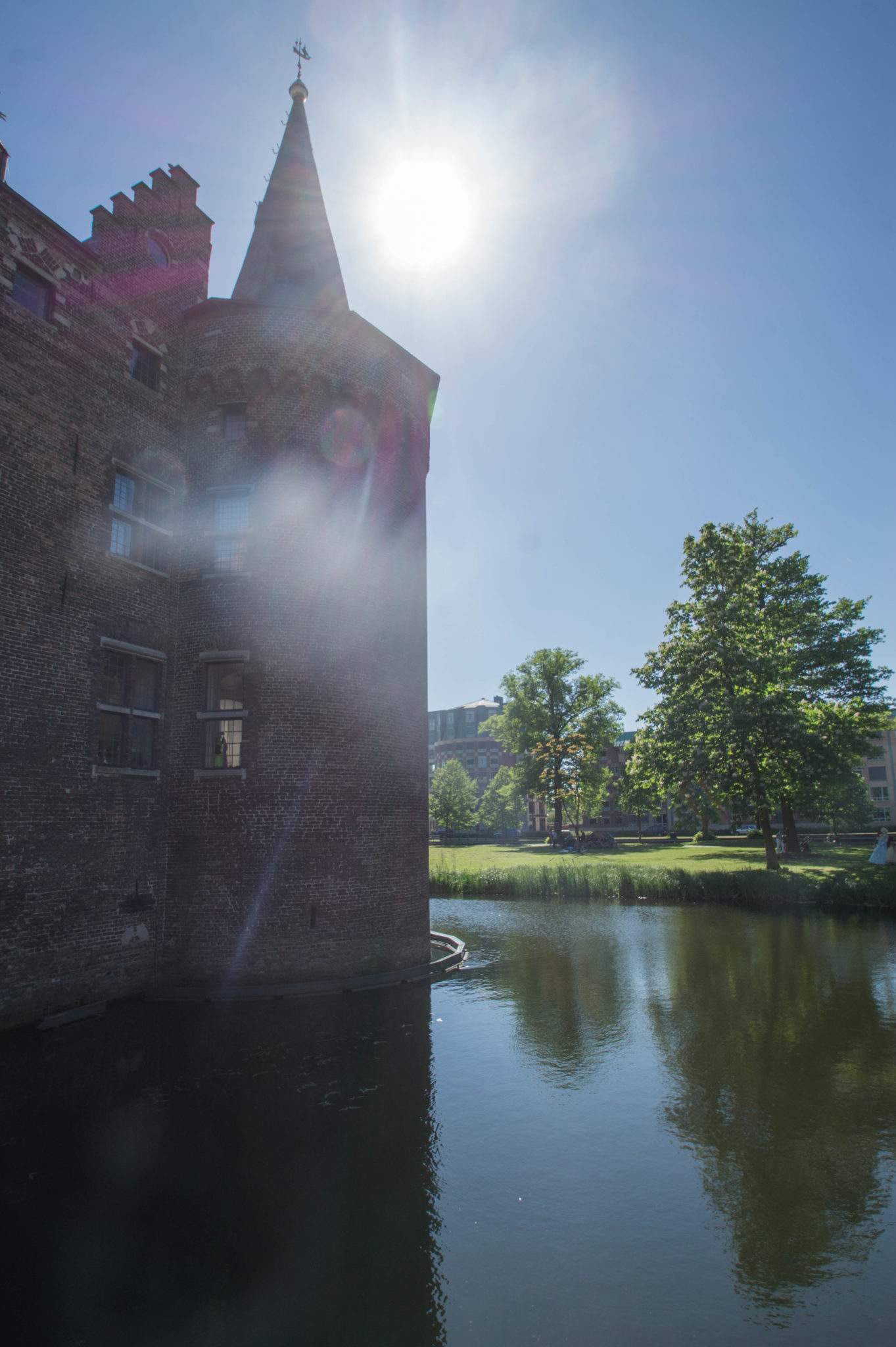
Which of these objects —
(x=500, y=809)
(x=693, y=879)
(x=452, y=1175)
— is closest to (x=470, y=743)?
(x=500, y=809)

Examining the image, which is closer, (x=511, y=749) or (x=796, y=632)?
(x=796, y=632)

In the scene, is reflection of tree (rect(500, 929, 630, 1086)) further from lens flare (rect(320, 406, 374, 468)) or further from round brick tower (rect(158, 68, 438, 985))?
lens flare (rect(320, 406, 374, 468))

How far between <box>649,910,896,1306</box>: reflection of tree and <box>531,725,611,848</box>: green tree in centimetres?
3771

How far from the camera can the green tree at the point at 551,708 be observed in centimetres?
5756

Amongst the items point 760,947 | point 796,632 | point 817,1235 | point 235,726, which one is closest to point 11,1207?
point 817,1235

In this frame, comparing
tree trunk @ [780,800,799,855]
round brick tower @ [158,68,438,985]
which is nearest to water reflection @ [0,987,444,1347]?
round brick tower @ [158,68,438,985]

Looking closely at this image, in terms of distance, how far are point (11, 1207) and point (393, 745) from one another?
10924mm

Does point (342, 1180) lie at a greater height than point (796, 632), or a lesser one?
lesser

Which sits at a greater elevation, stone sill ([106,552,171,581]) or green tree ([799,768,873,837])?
stone sill ([106,552,171,581])

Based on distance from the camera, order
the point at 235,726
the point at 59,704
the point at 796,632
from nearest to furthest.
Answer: the point at 59,704 → the point at 235,726 → the point at 796,632

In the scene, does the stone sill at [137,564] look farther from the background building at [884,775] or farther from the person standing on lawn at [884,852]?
the background building at [884,775]

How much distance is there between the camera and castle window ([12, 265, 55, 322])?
494 inches

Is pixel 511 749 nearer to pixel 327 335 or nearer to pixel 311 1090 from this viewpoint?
pixel 327 335

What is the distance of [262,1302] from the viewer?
5.11 meters
